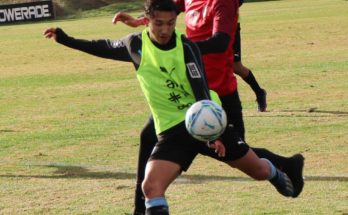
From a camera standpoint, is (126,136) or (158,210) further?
(126,136)

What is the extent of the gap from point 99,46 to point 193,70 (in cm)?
92

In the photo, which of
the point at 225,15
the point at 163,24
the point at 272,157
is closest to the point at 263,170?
the point at 272,157

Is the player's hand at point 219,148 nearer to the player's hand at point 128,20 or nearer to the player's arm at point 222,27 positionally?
the player's arm at point 222,27

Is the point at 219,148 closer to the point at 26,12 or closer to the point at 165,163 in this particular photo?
the point at 165,163

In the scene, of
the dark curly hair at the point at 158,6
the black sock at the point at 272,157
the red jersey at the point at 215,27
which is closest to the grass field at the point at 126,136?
the black sock at the point at 272,157

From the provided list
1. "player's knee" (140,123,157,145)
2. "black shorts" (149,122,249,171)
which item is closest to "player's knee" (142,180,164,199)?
"black shorts" (149,122,249,171)

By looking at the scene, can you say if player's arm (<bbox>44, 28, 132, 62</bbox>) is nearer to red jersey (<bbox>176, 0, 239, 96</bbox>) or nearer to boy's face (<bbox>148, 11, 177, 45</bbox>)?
boy's face (<bbox>148, 11, 177, 45</bbox>)

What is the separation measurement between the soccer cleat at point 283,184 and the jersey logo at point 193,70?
138 cm

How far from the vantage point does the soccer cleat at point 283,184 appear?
23.6 feet

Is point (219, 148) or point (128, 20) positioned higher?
point (219, 148)

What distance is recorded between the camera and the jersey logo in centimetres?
623

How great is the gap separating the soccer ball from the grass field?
1.64 metres

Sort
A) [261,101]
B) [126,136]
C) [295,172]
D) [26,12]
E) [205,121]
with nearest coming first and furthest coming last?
1. [205,121]
2. [295,172]
3. [126,136]
4. [261,101]
5. [26,12]

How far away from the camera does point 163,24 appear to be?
627 centimetres
